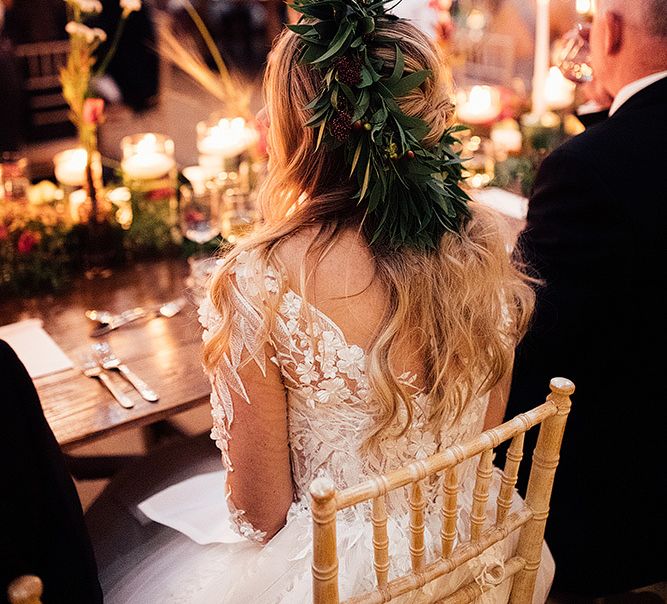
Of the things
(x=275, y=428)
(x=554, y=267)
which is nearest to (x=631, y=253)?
(x=554, y=267)

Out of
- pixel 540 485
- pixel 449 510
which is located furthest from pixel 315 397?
pixel 540 485

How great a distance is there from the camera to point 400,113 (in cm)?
117

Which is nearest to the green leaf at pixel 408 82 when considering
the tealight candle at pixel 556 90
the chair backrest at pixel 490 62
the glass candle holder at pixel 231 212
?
the glass candle holder at pixel 231 212

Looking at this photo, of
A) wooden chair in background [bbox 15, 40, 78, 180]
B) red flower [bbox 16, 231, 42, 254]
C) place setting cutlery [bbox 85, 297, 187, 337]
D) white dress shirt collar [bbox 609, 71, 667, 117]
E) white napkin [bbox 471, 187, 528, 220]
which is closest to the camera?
white dress shirt collar [bbox 609, 71, 667, 117]

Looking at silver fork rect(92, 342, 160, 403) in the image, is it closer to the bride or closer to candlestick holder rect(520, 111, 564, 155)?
the bride

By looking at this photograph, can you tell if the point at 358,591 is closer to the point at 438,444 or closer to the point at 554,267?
the point at 438,444

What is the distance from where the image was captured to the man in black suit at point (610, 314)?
1.59 meters

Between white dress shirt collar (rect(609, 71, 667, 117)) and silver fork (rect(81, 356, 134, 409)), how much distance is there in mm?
1222

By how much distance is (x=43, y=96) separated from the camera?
183 inches

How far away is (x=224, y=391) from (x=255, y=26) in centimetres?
668

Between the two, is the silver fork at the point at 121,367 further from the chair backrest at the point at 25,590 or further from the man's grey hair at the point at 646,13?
the man's grey hair at the point at 646,13

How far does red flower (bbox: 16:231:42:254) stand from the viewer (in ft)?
6.58

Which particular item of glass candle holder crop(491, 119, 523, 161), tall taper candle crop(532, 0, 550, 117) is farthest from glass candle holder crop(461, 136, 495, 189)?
tall taper candle crop(532, 0, 550, 117)

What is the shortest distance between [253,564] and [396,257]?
23.8 inches
